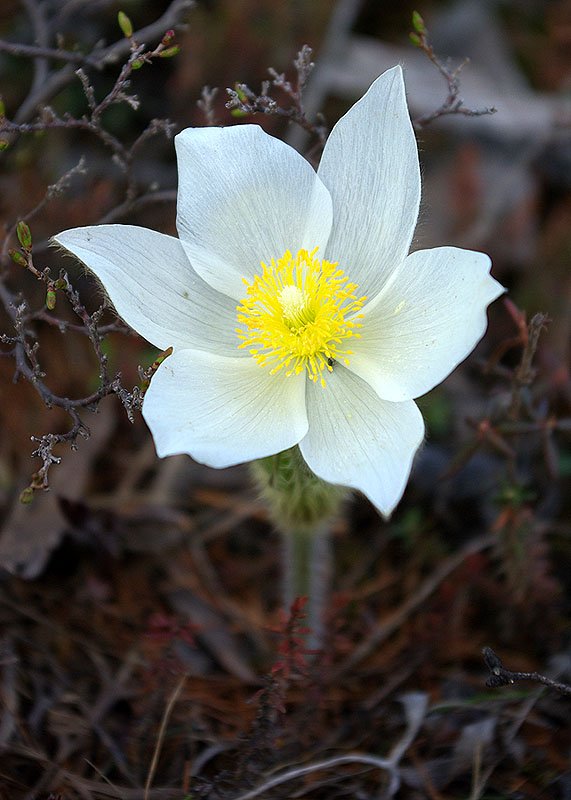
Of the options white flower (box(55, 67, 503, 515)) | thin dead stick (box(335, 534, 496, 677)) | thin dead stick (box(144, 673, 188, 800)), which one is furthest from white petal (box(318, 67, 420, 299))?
thin dead stick (box(144, 673, 188, 800))

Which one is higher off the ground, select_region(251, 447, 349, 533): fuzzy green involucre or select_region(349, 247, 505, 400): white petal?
select_region(349, 247, 505, 400): white petal

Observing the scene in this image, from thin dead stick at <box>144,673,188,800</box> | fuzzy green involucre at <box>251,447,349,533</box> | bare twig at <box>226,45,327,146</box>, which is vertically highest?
bare twig at <box>226,45,327,146</box>

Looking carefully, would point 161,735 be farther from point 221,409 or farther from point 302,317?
point 302,317

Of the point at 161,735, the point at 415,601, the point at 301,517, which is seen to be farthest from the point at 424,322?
the point at 161,735

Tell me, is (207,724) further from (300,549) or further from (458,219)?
(458,219)

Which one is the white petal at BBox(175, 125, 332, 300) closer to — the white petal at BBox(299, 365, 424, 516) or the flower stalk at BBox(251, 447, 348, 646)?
the white petal at BBox(299, 365, 424, 516)

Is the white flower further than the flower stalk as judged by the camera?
No

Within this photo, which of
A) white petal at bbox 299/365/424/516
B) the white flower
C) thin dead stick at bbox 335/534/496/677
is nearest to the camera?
white petal at bbox 299/365/424/516

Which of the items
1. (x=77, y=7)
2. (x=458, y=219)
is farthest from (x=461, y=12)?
(x=77, y=7)
